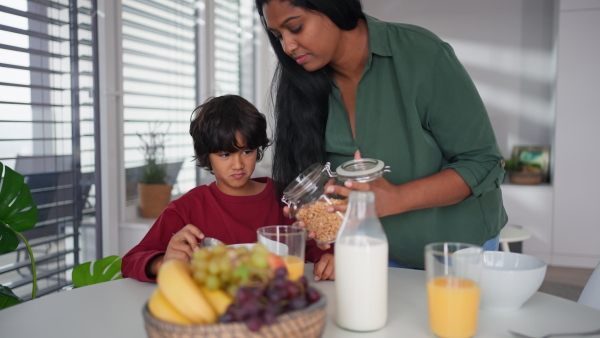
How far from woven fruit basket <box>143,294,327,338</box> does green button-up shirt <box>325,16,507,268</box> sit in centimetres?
68

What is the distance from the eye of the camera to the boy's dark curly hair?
152 centimetres

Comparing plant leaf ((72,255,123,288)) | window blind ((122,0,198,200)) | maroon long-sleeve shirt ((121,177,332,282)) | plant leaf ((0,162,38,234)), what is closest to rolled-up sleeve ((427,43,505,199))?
maroon long-sleeve shirt ((121,177,332,282))

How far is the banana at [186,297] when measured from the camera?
24.5 inches

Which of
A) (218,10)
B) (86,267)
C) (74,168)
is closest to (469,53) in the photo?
(218,10)

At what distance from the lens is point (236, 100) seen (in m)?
1.62

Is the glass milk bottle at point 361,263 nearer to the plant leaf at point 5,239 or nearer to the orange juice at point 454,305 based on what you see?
the orange juice at point 454,305

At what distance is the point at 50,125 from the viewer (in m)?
2.31

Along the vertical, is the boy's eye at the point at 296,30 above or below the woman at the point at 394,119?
above

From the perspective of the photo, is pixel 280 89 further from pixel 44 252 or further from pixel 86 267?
pixel 44 252

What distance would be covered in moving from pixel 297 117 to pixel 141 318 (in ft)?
2.33

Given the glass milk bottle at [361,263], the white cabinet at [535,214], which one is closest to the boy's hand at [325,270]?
the glass milk bottle at [361,263]

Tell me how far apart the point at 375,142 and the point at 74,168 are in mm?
1658

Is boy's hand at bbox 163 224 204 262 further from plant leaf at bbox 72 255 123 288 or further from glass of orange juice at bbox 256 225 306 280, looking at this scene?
plant leaf at bbox 72 255 123 288

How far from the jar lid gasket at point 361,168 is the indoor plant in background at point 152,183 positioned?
2109 millimetres
